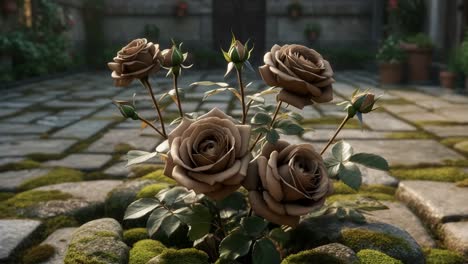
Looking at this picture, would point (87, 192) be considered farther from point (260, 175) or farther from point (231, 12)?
point (231, 12)

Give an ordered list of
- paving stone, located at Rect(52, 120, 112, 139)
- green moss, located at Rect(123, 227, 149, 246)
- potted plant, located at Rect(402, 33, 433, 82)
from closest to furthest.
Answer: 1. green moss, located at Rect(123, 227, 149, 246)
2. paving stone, located at Rect(52, 120, 112, 139)
3. potted plant, located at Rect(402, 33, 433, 82)

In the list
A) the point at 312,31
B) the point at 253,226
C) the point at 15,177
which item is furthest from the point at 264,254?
the point at 312,31

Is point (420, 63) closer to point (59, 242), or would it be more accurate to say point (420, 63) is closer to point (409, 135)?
point (409, 135)

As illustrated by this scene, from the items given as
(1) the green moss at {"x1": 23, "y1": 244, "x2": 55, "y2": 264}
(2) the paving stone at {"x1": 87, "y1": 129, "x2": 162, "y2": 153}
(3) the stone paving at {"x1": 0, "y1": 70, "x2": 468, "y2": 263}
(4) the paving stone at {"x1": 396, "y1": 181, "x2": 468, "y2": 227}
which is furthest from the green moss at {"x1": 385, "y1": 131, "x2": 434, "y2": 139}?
(1) the green moss at {"x1": 23, "y1": 244, "x2": 55, "y2": 264}

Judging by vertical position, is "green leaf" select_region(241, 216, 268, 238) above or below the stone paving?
above

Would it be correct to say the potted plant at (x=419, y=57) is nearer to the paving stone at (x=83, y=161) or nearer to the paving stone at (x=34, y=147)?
the paving stone at (x=34, y=147)

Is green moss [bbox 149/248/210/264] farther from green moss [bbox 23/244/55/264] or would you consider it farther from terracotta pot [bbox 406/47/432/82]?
terracotta pot [bbox 406/47/432/82]

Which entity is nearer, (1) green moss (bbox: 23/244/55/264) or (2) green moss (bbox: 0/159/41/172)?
(1) green moss (bbox: 23/244/55/264)

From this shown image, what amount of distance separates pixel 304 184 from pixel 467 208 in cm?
108

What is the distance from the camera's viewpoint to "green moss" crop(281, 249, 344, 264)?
136cm

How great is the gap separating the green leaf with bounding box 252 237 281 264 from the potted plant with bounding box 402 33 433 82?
737 cm

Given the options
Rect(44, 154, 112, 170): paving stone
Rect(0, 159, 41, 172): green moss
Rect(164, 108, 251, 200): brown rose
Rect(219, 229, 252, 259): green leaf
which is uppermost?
Rect(164, 108, 251, 200): brown rose

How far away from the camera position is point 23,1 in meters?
8.54

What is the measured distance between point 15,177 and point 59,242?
107 centimetres
